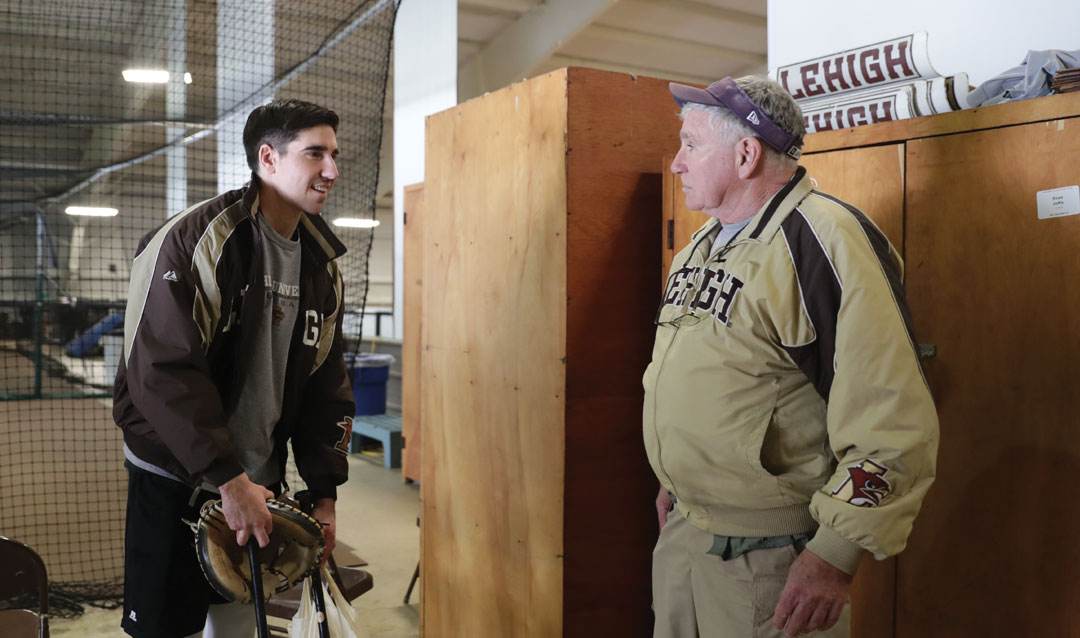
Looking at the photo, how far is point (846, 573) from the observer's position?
1392 mm

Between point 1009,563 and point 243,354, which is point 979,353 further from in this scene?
point 243,354

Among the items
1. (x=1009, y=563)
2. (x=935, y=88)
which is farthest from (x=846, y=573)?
(x=935, y=88)

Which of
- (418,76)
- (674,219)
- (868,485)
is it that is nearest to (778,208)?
(868,485)

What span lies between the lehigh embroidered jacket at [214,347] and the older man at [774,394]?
3.14 feet

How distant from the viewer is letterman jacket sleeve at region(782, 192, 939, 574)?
1344 millimetres

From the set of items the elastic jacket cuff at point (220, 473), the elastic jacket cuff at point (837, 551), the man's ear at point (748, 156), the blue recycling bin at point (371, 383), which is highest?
the man's ear at point (748, 156)

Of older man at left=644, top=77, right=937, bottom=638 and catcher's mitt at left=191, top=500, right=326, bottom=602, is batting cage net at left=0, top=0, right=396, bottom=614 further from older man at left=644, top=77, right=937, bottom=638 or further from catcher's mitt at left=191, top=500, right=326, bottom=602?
older man at left=644, top=77, right=937, bottom=638

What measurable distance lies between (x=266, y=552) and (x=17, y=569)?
661 millimetres

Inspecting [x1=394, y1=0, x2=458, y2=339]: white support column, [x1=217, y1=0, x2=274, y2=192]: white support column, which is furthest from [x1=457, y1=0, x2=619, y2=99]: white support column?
[x1=217, y1=0, x2=274, y2=192]: white support column

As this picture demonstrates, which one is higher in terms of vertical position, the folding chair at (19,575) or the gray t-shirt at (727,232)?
the gray t-shirt at (727,232)

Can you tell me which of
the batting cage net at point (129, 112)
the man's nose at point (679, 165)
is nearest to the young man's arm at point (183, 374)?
the man's nose at point (679, 165)

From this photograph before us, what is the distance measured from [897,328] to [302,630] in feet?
4.58

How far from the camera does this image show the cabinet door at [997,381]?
5.63ft

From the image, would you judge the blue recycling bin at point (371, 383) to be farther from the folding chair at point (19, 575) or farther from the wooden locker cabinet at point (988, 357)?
the wooden locker cabinet at point (988, 357)
